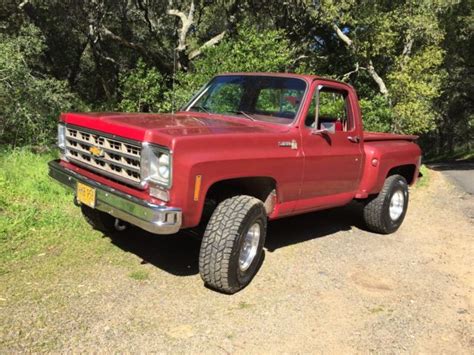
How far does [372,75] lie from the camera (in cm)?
1906

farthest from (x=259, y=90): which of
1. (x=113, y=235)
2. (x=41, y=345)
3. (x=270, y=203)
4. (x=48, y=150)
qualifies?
(x=48, y=150)

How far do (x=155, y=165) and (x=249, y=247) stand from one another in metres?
1.35

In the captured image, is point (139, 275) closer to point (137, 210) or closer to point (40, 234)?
point (137, 210)

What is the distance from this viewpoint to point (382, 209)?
6.86 meters


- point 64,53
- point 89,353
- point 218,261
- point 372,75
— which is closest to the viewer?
point 89,353

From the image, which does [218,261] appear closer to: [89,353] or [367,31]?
[89,353]

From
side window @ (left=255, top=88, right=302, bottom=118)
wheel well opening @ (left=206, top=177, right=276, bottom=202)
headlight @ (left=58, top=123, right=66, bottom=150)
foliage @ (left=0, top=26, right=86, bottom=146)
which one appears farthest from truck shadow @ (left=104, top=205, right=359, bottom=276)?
foliage @ (left=0, top=26, right=86, bottom=146)

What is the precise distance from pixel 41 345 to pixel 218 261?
5.01 feet

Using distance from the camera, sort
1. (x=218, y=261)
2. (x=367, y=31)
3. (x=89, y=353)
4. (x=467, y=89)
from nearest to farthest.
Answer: (x=89, y=353) → (x=218, y=261) → (x=367, y=31) → (x=467, y=89)

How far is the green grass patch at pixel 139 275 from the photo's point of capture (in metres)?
4.73

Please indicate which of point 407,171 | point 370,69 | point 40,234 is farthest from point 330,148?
point 370,69

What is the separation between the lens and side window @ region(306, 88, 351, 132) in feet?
17.9

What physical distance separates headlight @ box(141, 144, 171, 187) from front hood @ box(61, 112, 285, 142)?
96 mm

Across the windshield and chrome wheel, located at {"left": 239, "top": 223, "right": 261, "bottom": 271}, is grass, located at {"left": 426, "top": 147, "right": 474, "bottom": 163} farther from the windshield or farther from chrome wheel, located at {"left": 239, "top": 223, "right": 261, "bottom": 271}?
chrome wheel, located at {"left": 239, "top": 223, "right": 261, "bottom": 271}
